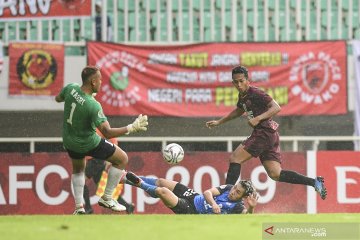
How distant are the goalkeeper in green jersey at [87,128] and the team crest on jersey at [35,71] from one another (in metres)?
5.93

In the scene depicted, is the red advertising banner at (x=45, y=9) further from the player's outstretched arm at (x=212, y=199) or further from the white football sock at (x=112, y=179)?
the white football sock at (x=112, y=179)

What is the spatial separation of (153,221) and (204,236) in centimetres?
143

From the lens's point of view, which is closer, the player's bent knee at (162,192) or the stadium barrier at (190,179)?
the player's bent knee at (162,192)

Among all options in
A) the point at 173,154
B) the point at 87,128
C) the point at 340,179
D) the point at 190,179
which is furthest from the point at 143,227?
the point at 340,179

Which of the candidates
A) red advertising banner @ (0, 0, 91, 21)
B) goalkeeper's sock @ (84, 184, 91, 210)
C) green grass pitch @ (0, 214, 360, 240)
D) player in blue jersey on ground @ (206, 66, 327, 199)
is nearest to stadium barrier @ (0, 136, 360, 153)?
goalkeeper's sock @ (84, 184, 91, 210)

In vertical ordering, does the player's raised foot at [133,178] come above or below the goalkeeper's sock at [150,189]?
above

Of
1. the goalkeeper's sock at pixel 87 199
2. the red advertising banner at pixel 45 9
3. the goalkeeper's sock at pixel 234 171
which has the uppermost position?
the red advertising banner at pixel 45 9

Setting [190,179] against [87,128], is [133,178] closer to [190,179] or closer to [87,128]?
[87,128]

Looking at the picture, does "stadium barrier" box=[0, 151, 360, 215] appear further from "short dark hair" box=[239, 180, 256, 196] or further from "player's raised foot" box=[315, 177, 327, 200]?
"short dark hair" box=[239, 180, 256, 196]

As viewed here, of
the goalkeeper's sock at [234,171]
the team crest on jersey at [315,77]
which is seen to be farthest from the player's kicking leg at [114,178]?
the team crest on jersey at [315,77]

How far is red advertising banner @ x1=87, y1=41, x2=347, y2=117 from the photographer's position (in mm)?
17375

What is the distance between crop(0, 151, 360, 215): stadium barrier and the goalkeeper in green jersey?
4650mm

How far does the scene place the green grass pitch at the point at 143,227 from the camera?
26.0 feet

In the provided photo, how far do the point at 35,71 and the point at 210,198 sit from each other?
591cm
